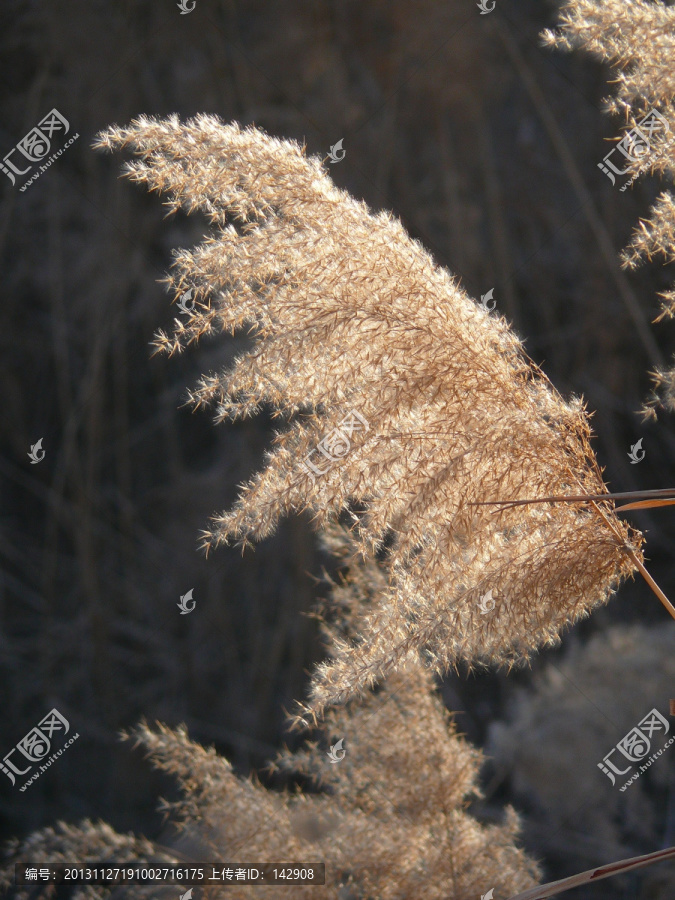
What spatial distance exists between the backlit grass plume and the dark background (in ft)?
7.05

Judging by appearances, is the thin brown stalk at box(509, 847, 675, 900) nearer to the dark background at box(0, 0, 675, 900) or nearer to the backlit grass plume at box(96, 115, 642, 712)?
the backlit grass plume at box(96, 115, 642, 712)

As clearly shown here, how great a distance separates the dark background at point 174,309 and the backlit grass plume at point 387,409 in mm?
2150

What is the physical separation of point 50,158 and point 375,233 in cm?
303

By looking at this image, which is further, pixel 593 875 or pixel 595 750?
pixel 595 750

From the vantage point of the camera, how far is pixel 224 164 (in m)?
0.70

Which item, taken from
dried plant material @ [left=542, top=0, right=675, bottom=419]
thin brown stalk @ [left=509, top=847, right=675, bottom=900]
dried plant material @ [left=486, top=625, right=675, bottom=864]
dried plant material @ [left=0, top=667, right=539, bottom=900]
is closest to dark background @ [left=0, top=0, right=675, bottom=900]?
dried plant material @ [left=486, top=625, right=675, bottom=864]

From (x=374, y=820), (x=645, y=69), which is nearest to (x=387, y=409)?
(x=645, y=69)

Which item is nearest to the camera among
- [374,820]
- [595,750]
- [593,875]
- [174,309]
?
[593,875]

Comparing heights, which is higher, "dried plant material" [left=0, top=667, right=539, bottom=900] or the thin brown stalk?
the thin brown stalk

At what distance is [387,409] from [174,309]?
2.71m

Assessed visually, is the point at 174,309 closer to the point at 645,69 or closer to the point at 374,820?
the point at 374,820

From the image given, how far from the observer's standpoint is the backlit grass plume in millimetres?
678

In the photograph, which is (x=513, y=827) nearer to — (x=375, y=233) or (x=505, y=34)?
(x=375, y=233)

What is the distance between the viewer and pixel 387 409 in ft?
2.26
